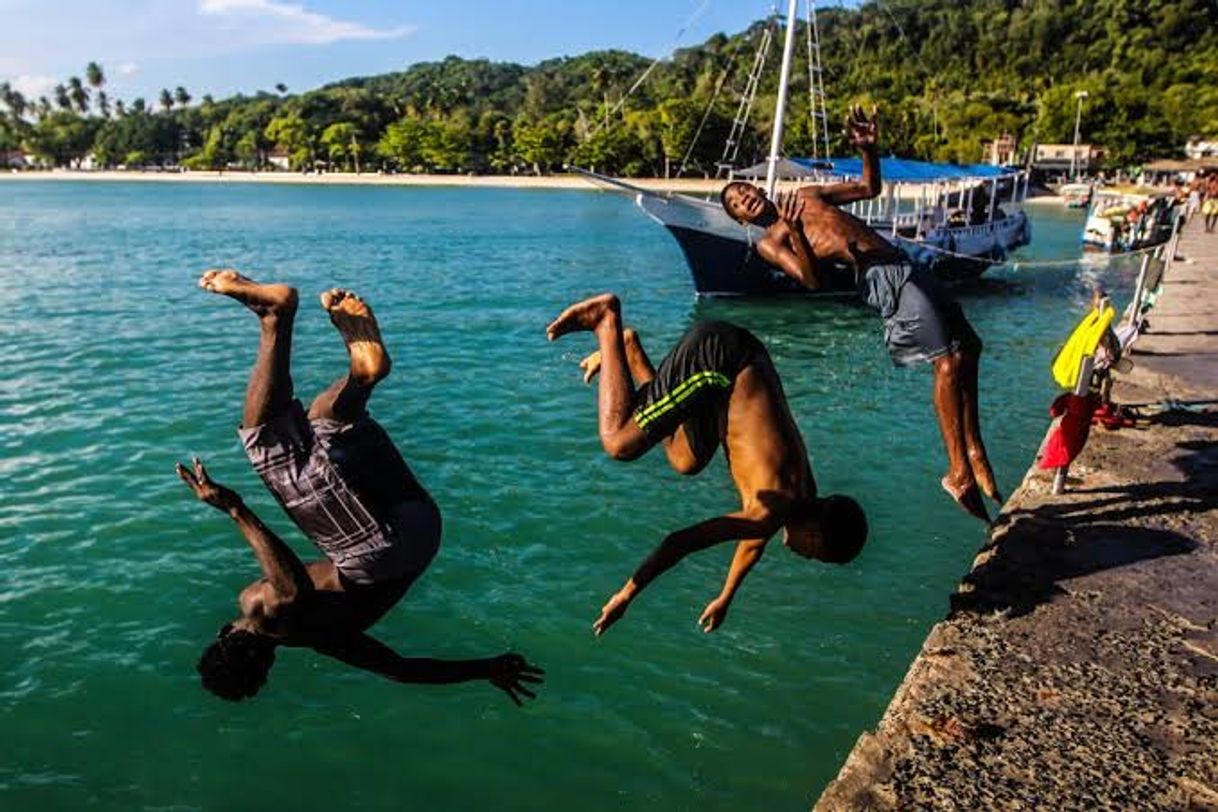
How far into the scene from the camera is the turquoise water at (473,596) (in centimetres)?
675

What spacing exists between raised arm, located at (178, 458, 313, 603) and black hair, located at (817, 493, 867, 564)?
2.83 meters

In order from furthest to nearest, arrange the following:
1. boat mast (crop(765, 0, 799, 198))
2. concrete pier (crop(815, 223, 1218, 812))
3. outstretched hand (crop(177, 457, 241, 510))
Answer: boat mast (crop(765, 0, 799, 198))
concrete pier (crop(815, 223, 1218, 812))
outstretched hand (crop(177, 457, 241, 510))

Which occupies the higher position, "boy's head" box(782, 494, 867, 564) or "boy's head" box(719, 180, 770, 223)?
"boy's head" box(719, 180, 770, 223)

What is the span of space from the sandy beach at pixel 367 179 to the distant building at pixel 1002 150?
1395 inches

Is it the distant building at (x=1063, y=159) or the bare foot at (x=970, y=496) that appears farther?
the distant building at (x=1063, y=159)

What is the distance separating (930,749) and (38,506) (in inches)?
457

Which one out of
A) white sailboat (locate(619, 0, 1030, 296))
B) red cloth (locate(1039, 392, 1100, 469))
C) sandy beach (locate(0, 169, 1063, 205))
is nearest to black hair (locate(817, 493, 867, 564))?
red cloth (locate(1039, 392, 1100, 469))

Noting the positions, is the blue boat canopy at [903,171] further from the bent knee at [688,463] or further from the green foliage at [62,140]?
the green foliage at [62,140]

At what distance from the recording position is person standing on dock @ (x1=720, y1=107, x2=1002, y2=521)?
6395 millimetres

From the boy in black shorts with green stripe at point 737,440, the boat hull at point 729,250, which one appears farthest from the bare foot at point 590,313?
the boat hull at point 729,250

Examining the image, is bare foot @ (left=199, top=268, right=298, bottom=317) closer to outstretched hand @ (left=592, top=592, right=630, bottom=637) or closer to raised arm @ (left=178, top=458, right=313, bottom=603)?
raised arm @ (left=178, top=458, right=313, bottom=603)

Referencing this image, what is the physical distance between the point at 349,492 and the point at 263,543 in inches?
18.5

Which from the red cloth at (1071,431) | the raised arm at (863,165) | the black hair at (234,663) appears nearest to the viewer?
the black hair at (234,663)

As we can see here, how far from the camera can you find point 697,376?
5.09m
